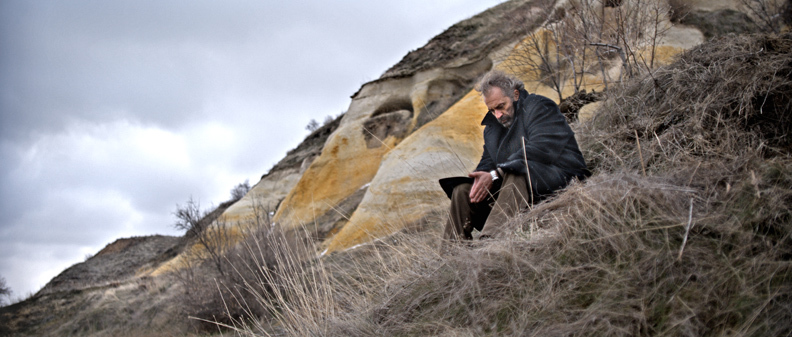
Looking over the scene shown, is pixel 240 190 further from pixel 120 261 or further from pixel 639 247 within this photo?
pixel 639 247

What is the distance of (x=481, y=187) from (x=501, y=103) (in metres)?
0.75

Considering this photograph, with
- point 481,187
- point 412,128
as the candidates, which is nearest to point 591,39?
point 481,187

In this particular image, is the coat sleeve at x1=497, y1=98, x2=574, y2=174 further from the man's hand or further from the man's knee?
the man's knee

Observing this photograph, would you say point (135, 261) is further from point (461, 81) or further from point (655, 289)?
point (655, 289)

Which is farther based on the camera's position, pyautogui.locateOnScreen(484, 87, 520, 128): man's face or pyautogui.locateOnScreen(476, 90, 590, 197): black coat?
pyautogui.locateOnScreen(484, 87, 520, 128): man's face

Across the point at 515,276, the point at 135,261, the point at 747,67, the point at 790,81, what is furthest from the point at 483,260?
the point at 135,261

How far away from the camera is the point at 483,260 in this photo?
2.21 metres

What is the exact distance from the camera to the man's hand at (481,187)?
2789mm

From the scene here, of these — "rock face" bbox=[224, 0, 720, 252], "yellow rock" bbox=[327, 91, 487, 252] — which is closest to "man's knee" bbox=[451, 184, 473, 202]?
"rock face" bbox=[224, 0, 720, 252]

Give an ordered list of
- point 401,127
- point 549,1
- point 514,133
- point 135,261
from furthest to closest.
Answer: point 135,261 < point 401,127 < point 549,1 < point 514,133

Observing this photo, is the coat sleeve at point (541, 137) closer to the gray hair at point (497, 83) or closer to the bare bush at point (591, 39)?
the gray hair at point (497, 83)

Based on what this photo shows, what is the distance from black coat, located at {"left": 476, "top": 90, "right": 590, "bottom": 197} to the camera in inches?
107

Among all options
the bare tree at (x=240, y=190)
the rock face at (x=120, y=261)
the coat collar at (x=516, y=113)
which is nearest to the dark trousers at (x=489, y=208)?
the coat collar at (x=516, y=113)

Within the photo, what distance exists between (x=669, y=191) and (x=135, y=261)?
72.2ft
